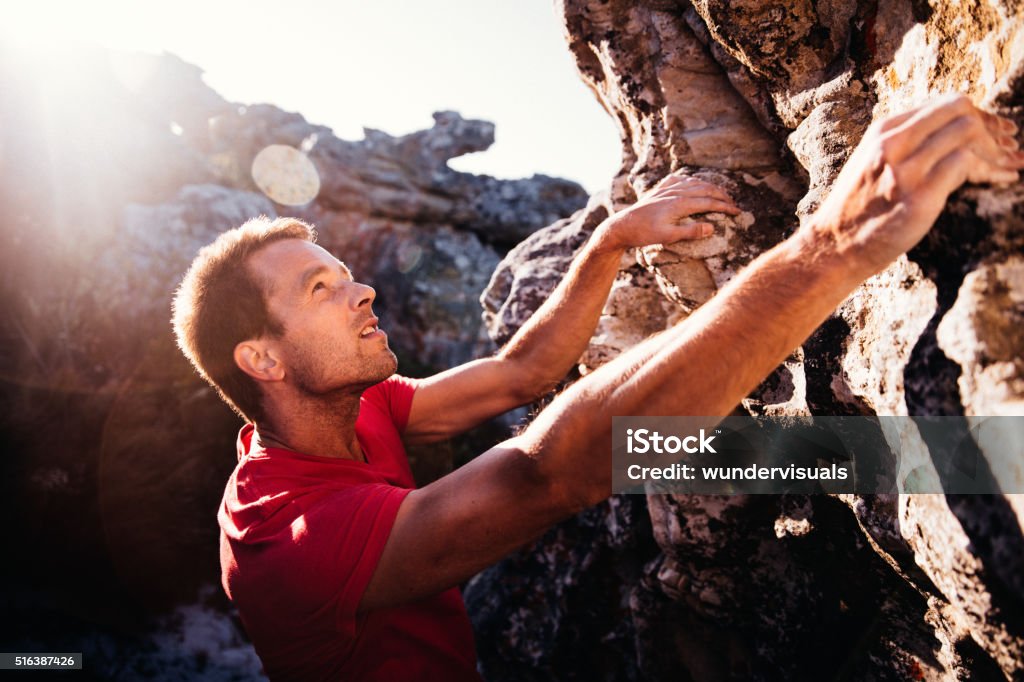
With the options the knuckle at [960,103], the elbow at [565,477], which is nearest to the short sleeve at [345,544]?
the elbow at [565,477]

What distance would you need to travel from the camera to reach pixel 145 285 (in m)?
7.93

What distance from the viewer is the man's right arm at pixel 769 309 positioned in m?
1.23

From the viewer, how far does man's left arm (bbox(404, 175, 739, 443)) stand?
251cm

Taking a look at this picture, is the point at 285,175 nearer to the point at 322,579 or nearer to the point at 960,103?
the point at 322,579

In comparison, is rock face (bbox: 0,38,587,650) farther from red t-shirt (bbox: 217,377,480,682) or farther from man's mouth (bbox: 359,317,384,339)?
man's mouth (bbox: 359,317,384,339)

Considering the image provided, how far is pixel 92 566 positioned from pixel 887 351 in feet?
31.0

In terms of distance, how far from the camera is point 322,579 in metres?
1.80

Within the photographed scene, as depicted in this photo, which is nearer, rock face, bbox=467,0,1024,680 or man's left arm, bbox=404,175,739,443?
rock face, bbox=467,0,1024,680

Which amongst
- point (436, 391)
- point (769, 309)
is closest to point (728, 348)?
point (769, 309)

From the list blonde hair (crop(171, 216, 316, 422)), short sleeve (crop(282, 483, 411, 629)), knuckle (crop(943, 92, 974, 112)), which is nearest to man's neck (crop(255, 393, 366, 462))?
blonde hair (crop(171, 216, 316, 422))

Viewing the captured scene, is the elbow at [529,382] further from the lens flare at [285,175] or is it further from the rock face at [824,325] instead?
the lens flare at [285,175]

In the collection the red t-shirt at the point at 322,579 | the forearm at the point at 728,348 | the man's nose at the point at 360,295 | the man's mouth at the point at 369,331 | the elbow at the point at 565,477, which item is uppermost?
the man's nose at the point at 360,295

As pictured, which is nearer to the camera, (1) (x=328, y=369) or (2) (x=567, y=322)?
(1) (x=328, y=369)

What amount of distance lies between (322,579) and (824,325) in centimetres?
215
